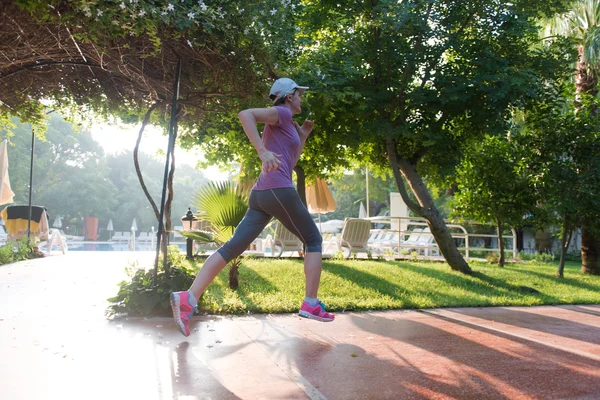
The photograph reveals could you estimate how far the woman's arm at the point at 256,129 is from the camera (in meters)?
3.64

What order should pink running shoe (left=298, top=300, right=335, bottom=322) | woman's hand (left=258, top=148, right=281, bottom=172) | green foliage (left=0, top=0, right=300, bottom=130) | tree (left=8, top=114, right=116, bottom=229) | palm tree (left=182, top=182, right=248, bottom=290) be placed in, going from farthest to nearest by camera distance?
tree (left=8, top=114, right=116, bottom=229) → palm tree (left=182, top=182, right=248, bottom=290) → green foliage (left=0, top=0, right=300, bottom=130) → pink running shoe (left=298, top=300, right=335, bottom=322) → woman's hand (left=258, top=148, right=281, bottom=172)

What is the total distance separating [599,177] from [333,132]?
5.56m

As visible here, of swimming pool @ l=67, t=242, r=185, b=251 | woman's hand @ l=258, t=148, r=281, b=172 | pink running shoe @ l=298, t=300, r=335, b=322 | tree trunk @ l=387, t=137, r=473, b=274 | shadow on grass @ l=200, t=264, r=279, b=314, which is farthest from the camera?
swimming pool @ l=67, t=242, r=185, b=251

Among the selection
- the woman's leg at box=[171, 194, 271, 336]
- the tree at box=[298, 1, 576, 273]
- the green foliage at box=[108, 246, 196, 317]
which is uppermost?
the tree at box=[298, 1, 576, 273]

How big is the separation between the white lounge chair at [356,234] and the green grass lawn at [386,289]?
105 inches

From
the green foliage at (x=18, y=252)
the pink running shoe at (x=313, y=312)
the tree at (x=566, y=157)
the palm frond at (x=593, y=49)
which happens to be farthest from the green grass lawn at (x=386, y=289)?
the palm frond at (x=593, y=49)

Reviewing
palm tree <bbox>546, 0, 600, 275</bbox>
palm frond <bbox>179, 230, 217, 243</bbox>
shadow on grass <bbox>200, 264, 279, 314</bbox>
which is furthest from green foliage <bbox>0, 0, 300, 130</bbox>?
palm tree <bbox>546, 0, 600, 275</bbox>

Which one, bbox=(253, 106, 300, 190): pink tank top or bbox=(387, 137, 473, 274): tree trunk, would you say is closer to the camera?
bbox=(253, 106, 300, 190): pink tank top

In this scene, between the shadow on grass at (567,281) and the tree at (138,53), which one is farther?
the shadow on grass at (567,281)

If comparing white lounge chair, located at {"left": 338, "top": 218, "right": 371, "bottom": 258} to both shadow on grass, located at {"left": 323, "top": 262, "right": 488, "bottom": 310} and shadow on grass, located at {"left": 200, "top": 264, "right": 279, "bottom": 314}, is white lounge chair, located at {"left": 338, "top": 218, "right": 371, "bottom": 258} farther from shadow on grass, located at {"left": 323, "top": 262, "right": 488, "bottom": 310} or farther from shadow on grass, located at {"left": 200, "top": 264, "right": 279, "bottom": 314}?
shadow on grass, located at {"left": 200, "top": 264, "right": 279, "bottom": 314}

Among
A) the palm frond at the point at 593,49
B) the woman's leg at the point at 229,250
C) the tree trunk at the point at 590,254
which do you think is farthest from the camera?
the palm frond at the point at 593,49

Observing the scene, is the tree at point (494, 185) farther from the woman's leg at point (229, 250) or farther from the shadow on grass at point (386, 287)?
the woman's leg at point (229, 250)

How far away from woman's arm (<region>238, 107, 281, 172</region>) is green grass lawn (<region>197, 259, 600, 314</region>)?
9.04 ft

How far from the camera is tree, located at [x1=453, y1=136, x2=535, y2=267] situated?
1242cm
